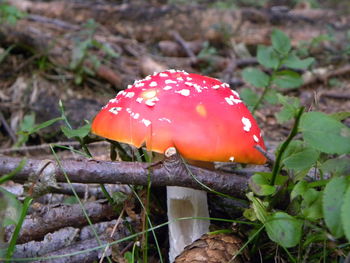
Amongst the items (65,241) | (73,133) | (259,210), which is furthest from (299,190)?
(65,241)

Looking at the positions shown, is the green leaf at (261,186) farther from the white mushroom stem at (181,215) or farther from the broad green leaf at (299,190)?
the white mushroom stem at (181,215)

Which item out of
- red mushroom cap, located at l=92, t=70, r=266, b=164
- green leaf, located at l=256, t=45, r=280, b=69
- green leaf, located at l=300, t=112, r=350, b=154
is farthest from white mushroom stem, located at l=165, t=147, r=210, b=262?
green leaf, located at l=256, t=45, r=280, b=69

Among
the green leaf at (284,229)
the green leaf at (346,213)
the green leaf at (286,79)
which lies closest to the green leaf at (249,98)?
the green leaf at (286,79)

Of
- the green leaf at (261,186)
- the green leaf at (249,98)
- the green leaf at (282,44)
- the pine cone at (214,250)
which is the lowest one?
the pine cone at (214,250)

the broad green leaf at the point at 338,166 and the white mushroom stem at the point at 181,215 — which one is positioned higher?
the broad green leaf at the point at 338,166

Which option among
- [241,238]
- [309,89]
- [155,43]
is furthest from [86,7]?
[241,238]

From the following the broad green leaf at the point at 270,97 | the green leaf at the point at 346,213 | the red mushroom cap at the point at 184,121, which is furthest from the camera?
the broad green leaf at the point at 270,97
